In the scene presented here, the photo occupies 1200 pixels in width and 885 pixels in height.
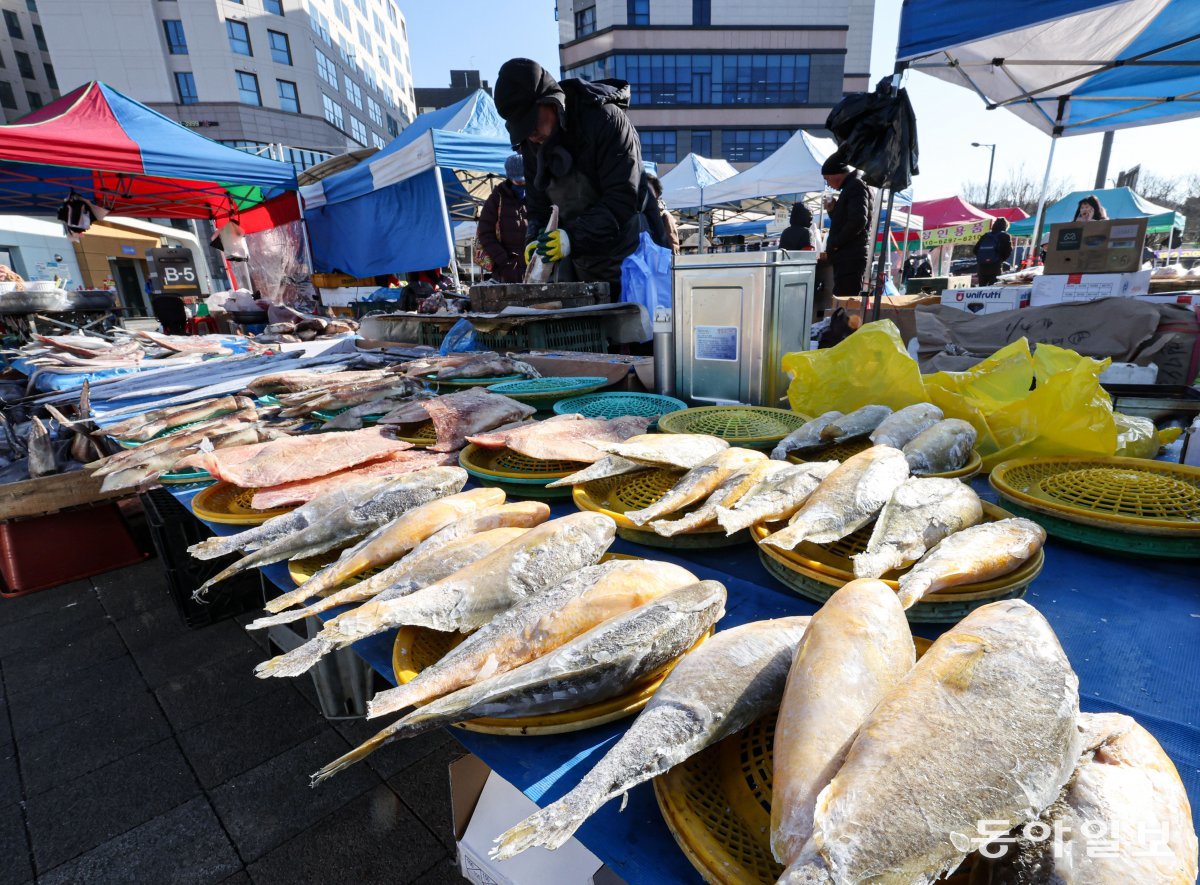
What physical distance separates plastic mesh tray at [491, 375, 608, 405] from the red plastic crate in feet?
12.5

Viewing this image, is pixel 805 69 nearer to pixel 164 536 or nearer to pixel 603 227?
pixel 603 227

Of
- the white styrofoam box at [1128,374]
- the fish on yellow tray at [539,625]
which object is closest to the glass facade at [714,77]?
the white styrofoam box at [1128,374]

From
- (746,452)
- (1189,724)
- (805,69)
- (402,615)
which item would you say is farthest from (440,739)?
(805,69)

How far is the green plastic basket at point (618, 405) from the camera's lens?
2361 millimetres

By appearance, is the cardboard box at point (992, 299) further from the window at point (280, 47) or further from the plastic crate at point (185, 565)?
the window at point (280, 47)

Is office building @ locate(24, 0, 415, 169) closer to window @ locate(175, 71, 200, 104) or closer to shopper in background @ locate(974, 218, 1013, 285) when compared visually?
window @ locate(175, 71, 200, 104)

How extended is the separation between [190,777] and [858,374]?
3.45 m

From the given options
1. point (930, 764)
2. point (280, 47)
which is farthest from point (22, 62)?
point (930, 764)

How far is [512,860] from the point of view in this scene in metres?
1.36

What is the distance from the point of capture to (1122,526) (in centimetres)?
127

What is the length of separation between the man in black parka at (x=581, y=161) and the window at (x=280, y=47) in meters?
42.7

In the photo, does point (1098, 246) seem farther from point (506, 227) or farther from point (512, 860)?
point (506, 227)

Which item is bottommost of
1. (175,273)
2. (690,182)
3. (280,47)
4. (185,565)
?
(185,565)

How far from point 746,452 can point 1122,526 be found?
2.87 feet
